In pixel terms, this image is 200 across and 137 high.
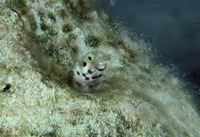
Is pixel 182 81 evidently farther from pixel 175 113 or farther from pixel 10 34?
pixel 10 34

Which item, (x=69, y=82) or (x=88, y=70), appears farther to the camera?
(x=69, y=82)

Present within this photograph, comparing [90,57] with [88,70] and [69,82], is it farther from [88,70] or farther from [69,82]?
[69,82]

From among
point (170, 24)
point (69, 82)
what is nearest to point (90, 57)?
point (69, 82)

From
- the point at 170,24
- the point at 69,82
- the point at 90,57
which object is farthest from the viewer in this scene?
the point at 170,24

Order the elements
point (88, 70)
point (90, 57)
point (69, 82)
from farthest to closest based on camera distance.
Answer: point (69, 82)
point (88, 70)
point (90, 57)

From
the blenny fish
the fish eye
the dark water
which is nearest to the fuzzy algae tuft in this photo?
the blenny fish

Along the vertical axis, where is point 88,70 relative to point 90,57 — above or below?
below
